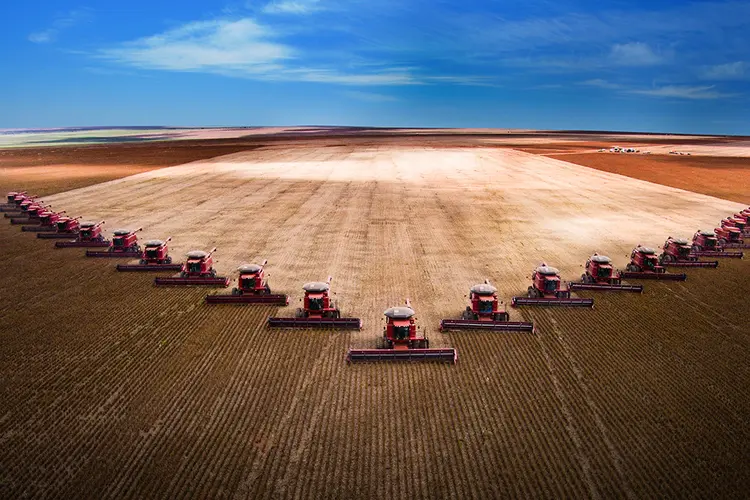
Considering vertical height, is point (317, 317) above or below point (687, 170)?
below

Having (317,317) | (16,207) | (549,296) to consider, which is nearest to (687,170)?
(549,296)

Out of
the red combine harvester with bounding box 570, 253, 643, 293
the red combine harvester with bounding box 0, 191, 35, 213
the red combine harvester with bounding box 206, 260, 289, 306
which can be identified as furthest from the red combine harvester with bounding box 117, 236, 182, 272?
the red combine harvester with bounding box 0, 191, 35, 213

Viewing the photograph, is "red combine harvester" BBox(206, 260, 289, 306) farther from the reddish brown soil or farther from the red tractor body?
the reddish brown soil

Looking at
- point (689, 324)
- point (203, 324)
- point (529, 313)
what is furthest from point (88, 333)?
point (689, 324)

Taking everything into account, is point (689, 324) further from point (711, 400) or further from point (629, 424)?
point (629, 424)

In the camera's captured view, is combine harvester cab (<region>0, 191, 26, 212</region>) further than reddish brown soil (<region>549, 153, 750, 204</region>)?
No

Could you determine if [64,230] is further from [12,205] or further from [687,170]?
[687,170]

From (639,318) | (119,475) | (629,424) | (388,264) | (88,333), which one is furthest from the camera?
(388,264)
